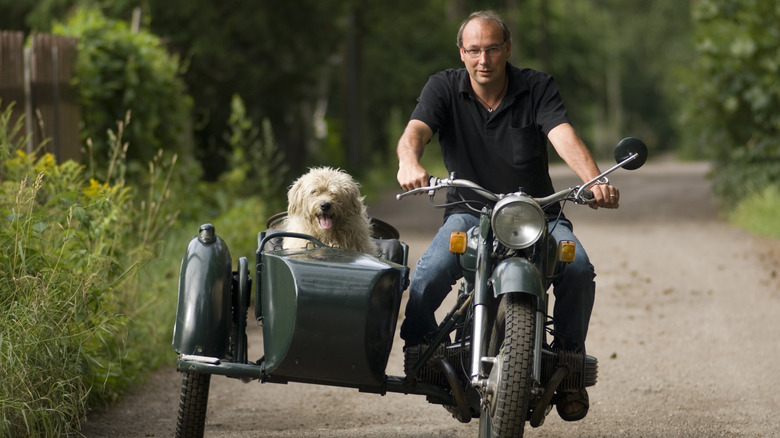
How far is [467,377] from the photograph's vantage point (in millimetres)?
4773

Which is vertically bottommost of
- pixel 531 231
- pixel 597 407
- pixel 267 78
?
pixel 597 407

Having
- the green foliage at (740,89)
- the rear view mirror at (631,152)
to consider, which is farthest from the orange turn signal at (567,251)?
the green foliage at (740,89)

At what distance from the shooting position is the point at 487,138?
502 cm

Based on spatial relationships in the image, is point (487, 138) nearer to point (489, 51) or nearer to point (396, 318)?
point (489, 51)

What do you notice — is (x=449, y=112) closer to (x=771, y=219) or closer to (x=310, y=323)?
(x=310, y=323)

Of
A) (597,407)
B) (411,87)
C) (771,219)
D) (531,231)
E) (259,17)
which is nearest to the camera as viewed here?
(531,231)

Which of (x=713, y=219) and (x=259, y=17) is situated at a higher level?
(x=259, y=17)

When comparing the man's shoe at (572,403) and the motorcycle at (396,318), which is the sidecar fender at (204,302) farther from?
the man's shoe at (572,403)

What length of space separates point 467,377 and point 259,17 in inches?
495

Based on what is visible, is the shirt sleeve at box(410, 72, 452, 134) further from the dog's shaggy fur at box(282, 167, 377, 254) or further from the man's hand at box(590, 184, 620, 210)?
the man's hand at box(590, 184, 620, 210)

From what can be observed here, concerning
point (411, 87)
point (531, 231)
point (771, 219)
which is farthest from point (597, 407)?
point (411, 87)

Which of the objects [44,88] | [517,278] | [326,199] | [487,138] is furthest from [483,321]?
[44,88]

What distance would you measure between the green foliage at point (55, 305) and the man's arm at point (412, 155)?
68.5 inches

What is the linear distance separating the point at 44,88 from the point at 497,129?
4.96 metres
